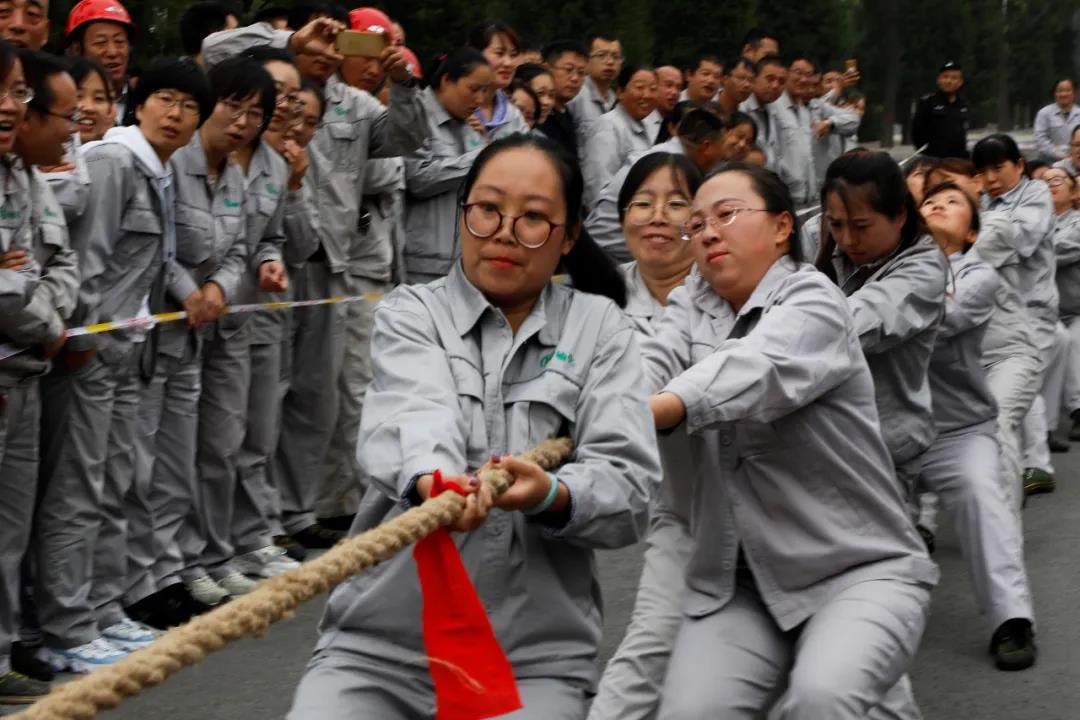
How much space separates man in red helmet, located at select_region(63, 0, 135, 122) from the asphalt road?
2387 millimetres

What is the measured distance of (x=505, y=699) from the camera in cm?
322

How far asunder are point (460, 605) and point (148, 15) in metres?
8.39

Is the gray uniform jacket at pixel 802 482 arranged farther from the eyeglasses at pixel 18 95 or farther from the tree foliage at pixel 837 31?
the tree foliage at pixel 837 31

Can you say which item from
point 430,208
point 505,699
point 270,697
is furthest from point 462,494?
point 430,208

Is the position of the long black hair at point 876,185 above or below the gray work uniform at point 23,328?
above

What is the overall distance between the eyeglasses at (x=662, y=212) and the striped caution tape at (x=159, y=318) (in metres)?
1.87

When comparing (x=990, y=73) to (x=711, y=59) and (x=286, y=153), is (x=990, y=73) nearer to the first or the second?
(x=711, y=59)

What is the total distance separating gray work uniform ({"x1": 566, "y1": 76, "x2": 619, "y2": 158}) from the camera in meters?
11.4

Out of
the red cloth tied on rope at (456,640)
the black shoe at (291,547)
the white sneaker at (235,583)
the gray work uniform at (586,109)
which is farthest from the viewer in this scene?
the gray work uniform at (586,109)

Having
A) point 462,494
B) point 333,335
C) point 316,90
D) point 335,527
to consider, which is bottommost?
point 335,527

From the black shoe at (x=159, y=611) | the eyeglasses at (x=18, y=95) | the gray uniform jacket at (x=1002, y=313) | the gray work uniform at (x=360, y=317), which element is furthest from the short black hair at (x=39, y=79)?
the gray uniform jacket at (x=1002, y=313)

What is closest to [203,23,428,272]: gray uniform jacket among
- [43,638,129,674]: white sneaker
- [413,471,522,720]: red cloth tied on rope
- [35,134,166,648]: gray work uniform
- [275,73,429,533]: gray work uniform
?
[275,73,429,533]: gray work uniform

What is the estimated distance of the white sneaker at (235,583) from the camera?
22.4 ft

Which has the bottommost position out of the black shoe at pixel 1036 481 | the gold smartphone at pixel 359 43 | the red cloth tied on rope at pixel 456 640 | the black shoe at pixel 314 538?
the black shoe at pixel 1036 481
